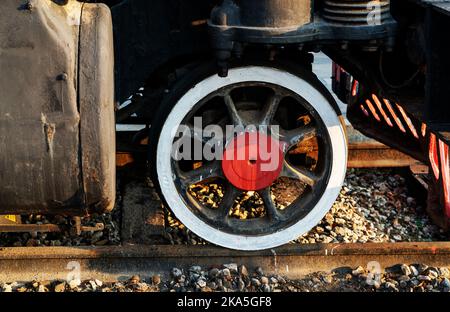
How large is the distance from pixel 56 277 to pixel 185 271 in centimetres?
67

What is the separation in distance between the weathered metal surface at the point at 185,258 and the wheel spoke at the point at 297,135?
22.1 inches

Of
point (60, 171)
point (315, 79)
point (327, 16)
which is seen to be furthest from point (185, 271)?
point (327, 16)

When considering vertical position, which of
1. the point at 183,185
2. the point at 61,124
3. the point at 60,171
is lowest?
the point at 183,185

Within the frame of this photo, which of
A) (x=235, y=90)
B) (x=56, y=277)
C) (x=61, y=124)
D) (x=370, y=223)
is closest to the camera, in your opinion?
(x=61, y=124)

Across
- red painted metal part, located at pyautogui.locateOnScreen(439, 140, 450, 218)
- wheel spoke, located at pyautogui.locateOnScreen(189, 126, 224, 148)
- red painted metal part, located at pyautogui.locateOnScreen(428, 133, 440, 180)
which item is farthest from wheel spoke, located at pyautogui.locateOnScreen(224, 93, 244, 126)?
red painted metal part, located at pyautogui.locateOnScreen(439, 140, 450, 218)

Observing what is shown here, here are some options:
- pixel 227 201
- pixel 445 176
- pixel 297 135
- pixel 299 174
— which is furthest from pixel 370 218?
pixel 227 201

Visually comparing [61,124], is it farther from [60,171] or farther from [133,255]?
[133,255]

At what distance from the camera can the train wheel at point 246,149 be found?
4234mm

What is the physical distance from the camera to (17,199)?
3.82 m

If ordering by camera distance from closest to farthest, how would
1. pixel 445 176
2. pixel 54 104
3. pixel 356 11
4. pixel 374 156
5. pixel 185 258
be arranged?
pixel 54 104, pixel 356 11, pixel 185 258, pixel 445 176, pixel 374 156

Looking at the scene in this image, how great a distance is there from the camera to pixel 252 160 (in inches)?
169

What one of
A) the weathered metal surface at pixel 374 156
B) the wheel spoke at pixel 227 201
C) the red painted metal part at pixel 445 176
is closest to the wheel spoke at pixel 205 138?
the wheel spoke at pixel 227 201

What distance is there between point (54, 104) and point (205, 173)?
101 cm

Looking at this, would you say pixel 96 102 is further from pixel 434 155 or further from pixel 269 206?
pixel 434 155
